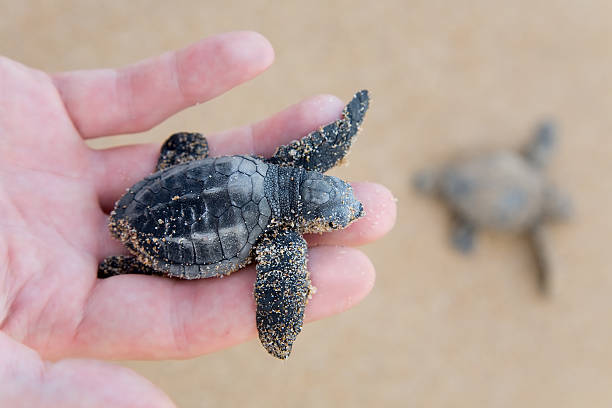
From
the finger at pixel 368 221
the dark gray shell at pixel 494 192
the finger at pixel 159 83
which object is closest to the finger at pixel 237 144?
the finger at pixel 159 83

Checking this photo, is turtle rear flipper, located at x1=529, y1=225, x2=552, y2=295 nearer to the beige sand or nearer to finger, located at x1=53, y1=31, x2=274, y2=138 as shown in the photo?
the beige sand

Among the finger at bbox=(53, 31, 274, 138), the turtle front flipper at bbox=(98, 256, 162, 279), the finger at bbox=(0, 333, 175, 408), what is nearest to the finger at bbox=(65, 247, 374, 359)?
the turtle front flipper at bbox=(98, 256, 162, 279)

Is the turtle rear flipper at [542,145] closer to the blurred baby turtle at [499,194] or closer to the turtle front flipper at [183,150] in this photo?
the blurred baby turtle at [499,194]

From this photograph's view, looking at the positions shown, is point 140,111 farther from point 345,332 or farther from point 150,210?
point 345,332

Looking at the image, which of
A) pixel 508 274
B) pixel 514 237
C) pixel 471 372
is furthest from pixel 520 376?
pixel 514 237

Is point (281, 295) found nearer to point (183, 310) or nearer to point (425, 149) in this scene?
point (183, 310)

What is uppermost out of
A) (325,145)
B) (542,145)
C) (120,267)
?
(325,145)

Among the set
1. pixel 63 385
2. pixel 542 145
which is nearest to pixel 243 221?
pixel 63 385
